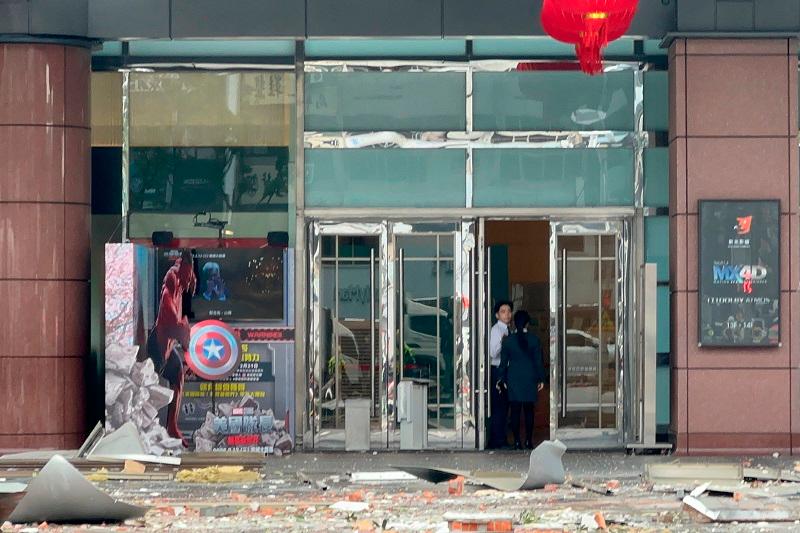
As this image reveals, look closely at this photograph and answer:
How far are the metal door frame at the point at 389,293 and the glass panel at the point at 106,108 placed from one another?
7.59 feet

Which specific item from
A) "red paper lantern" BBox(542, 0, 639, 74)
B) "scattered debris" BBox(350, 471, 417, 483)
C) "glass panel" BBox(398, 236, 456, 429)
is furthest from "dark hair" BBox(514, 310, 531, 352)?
"red paper lantern" BBox(542, 0, 639, 74)

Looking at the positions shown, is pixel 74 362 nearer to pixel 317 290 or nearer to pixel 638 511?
pixel 317 290

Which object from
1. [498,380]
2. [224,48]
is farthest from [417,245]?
[224,48]

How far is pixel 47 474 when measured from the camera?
41.6 feet

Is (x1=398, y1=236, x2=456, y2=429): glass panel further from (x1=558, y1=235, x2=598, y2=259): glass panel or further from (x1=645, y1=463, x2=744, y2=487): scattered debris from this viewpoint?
(x1=645, y1=463, x2=744, y2=487): scattered debris

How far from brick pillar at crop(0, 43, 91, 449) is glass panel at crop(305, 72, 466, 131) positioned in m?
2.59

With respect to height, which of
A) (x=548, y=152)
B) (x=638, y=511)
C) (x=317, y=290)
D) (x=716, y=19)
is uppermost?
(x=716, y=19)

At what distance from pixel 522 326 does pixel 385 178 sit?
2.22 metres

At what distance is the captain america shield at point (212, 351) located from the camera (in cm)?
1825

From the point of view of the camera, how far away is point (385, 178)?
18781mm

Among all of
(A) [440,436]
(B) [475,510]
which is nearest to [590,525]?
(B) [475,510]

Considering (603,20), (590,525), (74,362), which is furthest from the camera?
(74,362)

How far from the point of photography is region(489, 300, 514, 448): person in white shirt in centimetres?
1909

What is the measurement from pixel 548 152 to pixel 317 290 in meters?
2.86
